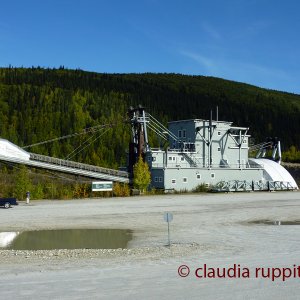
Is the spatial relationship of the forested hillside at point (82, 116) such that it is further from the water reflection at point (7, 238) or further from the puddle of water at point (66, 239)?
the water reflection at point (7, 238)

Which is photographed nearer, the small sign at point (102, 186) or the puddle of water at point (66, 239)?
the puddle of water at point (66, 239)

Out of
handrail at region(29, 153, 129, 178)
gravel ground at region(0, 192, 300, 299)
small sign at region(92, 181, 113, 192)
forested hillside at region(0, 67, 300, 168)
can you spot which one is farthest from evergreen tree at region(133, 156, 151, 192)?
forested hillside at region(0, 67, 300, 168)

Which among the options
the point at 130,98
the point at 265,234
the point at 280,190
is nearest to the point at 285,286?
the point at 265,234

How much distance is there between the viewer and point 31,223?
26.8 metres

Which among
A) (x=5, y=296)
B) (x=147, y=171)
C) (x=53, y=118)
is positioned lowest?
(x=5, y=296)

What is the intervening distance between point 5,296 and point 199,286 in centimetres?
477

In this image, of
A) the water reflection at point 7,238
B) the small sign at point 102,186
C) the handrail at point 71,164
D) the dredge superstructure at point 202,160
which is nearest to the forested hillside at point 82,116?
the dredge superstructure at point 202,160

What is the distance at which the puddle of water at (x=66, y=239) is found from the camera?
63.0 ft

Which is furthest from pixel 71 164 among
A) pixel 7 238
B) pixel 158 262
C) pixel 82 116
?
pixel 82 116

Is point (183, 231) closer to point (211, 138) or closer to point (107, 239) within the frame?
point (107, 239)

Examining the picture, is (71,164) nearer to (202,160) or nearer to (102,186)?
(102,186)

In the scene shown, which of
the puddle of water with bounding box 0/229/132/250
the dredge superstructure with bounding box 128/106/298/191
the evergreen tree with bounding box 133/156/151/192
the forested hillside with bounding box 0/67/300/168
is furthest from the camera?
the forested hillside with bounding box 0/67/300/168

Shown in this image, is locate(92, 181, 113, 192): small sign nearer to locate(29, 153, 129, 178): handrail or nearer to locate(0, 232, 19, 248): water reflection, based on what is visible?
locate(29, 153, 129, 178): handrail

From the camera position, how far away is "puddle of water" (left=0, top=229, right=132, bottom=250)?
19.2m
